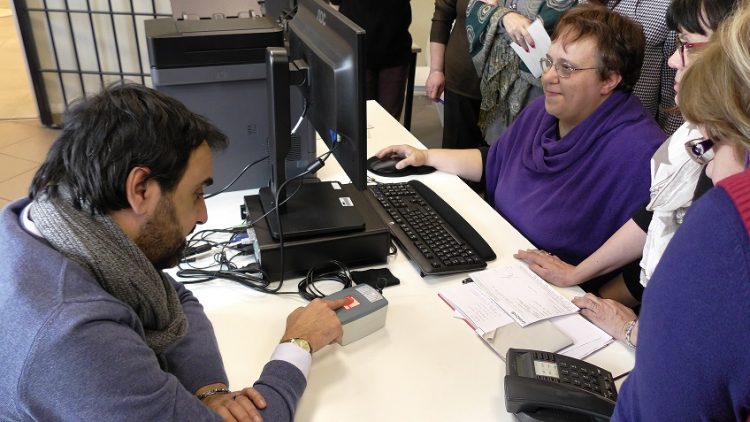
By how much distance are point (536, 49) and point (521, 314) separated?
1.01 meters

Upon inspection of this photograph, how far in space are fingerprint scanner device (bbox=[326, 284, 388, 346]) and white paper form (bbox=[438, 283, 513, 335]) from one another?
0.52 feet

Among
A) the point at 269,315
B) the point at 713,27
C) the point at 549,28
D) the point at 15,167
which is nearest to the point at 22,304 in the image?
the point at 269,315

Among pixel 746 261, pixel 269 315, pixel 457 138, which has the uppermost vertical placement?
pixel 746 261

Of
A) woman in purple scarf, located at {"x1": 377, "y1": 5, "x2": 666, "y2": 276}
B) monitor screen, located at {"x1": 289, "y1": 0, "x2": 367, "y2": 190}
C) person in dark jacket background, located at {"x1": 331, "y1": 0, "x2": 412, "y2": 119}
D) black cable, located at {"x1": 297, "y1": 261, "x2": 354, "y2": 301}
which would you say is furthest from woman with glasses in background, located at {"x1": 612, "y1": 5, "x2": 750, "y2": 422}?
person in dark jacket background, located at {"x1": 331, "y1": 0, "x2": 412, "y2": 119}

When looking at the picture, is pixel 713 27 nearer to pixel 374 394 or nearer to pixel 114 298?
pixel 374 394

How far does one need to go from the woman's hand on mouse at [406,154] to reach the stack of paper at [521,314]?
0.59 metres

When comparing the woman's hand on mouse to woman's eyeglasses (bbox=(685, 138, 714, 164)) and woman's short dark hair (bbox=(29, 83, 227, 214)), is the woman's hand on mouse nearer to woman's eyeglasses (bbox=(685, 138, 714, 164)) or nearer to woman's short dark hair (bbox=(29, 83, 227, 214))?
woman's eyeglasses (bbox=(685, 138, 714, 164))

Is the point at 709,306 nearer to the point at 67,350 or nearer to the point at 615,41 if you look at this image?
the point at 67,350

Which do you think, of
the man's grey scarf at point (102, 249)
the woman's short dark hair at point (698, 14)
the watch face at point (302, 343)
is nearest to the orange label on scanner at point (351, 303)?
the watch face at point (302, 343)

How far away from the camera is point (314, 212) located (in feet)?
4.37

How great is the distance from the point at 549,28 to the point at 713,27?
682mm

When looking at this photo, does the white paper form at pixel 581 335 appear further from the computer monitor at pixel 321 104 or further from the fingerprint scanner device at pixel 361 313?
the computer monitor at pixel 321 104

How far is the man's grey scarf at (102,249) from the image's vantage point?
0.76 metres

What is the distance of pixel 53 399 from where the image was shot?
0.68 m
